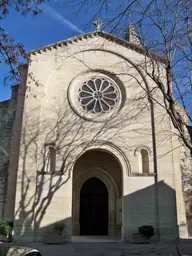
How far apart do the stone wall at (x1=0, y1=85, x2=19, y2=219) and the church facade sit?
25 centimetres

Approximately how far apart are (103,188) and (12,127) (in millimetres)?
6282

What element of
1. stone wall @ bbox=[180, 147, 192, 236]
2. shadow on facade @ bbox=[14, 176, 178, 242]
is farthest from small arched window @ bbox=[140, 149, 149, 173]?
stone wall @ bbox=[180, 147, 192, 236]

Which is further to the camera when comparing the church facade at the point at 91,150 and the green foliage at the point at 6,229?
the church facade at the point at 91,150

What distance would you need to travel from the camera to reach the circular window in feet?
51.2

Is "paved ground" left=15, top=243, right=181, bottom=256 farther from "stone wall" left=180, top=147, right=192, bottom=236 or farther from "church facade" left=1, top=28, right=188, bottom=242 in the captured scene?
"stone wall" left=180, top=147, right=192, bottom=236

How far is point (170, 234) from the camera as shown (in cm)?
1351

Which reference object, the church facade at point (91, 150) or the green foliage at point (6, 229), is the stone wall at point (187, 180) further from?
the green foliage at point (6, 229)

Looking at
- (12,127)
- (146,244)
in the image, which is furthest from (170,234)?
(12,127)

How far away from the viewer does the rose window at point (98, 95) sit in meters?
15.9

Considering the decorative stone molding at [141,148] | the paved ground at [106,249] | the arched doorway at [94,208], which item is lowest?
the paved ground at [106,249]

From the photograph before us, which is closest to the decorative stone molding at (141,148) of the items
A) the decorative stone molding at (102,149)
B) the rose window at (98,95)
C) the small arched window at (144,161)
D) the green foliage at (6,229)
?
the small arched window at (144,161)

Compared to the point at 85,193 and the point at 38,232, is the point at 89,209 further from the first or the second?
the point at 38,232

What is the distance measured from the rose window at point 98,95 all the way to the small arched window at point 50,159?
298cm

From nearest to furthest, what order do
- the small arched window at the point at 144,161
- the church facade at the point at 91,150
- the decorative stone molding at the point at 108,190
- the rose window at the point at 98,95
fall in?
the church facade at the point at 91,150, the small arched window at the point at 144,161, the decorative stone molding at the point at 108,190, the rose window at the point at 98,95
